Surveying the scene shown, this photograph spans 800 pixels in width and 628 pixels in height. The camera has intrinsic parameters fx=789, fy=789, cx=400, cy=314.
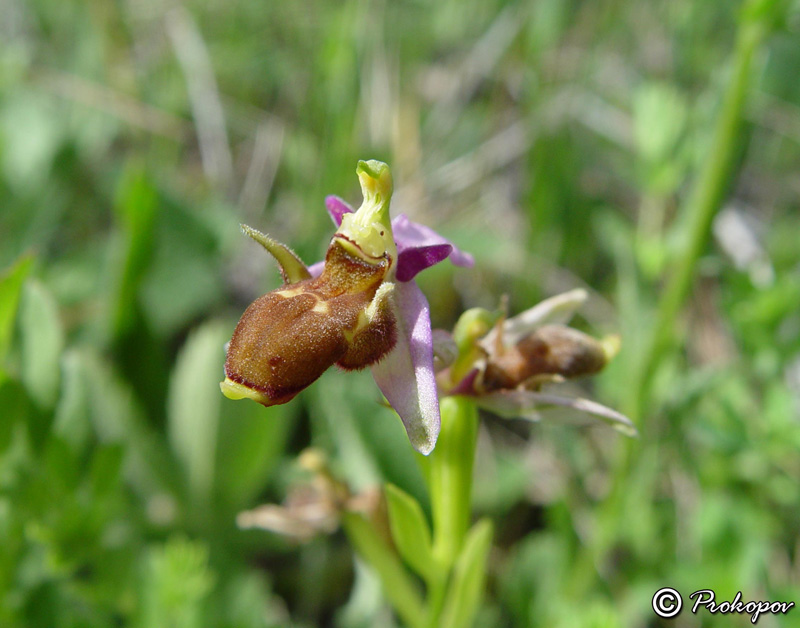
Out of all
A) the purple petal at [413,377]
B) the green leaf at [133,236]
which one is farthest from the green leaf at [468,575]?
the green leaf at [133,236]

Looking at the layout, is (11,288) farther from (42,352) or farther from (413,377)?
(413,377)

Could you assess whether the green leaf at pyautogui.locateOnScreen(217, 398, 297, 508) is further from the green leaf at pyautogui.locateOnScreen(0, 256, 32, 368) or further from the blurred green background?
the green leaf at pyautogui.locateOnScreen(0, 256, 32, 368)

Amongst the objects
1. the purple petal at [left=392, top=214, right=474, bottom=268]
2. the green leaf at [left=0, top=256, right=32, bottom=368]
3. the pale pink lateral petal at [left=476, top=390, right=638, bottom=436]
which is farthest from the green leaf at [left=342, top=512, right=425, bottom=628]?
the green leaf at [left=0, top=256, right=32, bottom=368]

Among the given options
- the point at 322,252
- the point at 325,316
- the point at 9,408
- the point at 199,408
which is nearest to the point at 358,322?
the point at 325,316

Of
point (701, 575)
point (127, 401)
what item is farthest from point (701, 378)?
point (127, 401)

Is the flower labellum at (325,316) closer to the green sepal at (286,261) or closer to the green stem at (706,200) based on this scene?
the green sepal at (286,261)
